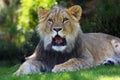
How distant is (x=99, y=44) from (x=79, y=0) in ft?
9.93

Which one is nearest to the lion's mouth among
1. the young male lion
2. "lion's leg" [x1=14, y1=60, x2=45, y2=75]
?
the young male lion

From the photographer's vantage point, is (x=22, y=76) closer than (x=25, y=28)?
Yes

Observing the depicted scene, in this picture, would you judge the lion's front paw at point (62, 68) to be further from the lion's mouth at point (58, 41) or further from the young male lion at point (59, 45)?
the lion's mouth at point (58, 41)

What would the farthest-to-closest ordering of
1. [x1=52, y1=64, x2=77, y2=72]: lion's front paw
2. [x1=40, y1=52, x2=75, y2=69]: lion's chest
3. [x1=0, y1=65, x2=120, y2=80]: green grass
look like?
[x1=40, y1=52, x2=75, y2=69]: lion's chest, [x1=52, y1=64, x2=77, y2=72]: lion's front paw, [x1=0, y1=65, x2=120, y2=80]: green grass

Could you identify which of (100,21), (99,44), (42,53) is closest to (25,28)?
(100,21)

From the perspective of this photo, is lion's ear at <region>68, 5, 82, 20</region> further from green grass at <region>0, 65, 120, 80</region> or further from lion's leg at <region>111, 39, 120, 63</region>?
lion's leg at <region>111, 39, 120, 63</region>

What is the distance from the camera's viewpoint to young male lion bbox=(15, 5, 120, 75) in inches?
358

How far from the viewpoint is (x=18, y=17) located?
14.7m

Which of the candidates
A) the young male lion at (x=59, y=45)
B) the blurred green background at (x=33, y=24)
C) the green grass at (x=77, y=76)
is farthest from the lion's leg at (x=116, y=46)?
the green grass at (x=77, y=76)

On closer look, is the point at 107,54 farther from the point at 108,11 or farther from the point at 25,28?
the point at 25,28

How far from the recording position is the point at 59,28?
9.01 m

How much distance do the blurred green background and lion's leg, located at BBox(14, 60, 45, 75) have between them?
3.18 meters

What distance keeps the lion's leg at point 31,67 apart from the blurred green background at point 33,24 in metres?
3.18

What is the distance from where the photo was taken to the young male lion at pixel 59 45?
9.09 meters
